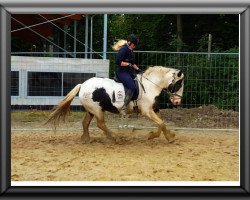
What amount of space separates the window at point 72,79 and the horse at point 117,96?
115 inches

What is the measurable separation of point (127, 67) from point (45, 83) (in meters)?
3.73

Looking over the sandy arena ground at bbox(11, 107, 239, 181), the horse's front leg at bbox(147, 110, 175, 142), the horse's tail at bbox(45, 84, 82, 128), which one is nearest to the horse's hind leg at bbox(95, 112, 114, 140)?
the sandy arena ground at bbox(11, 107, 239, 181)

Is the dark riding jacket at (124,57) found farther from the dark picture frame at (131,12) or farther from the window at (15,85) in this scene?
the dark picture frame at (131,12)

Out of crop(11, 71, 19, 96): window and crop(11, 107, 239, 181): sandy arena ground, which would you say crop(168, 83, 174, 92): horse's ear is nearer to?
crop(11, 107, 239, 181): sandy arena ground

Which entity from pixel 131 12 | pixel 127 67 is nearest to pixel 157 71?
pixel 127 67

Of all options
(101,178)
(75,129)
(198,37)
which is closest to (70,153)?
(101,178)

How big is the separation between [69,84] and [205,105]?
3521mm

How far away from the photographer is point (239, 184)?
2.39 meters

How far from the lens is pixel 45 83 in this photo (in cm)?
998

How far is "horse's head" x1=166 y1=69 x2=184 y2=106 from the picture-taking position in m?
7.11

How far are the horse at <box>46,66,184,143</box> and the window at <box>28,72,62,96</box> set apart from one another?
295 cm

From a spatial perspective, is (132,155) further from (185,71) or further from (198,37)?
(198,37)

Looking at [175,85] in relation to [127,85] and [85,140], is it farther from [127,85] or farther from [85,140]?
[85,140]

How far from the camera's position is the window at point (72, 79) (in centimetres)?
996
